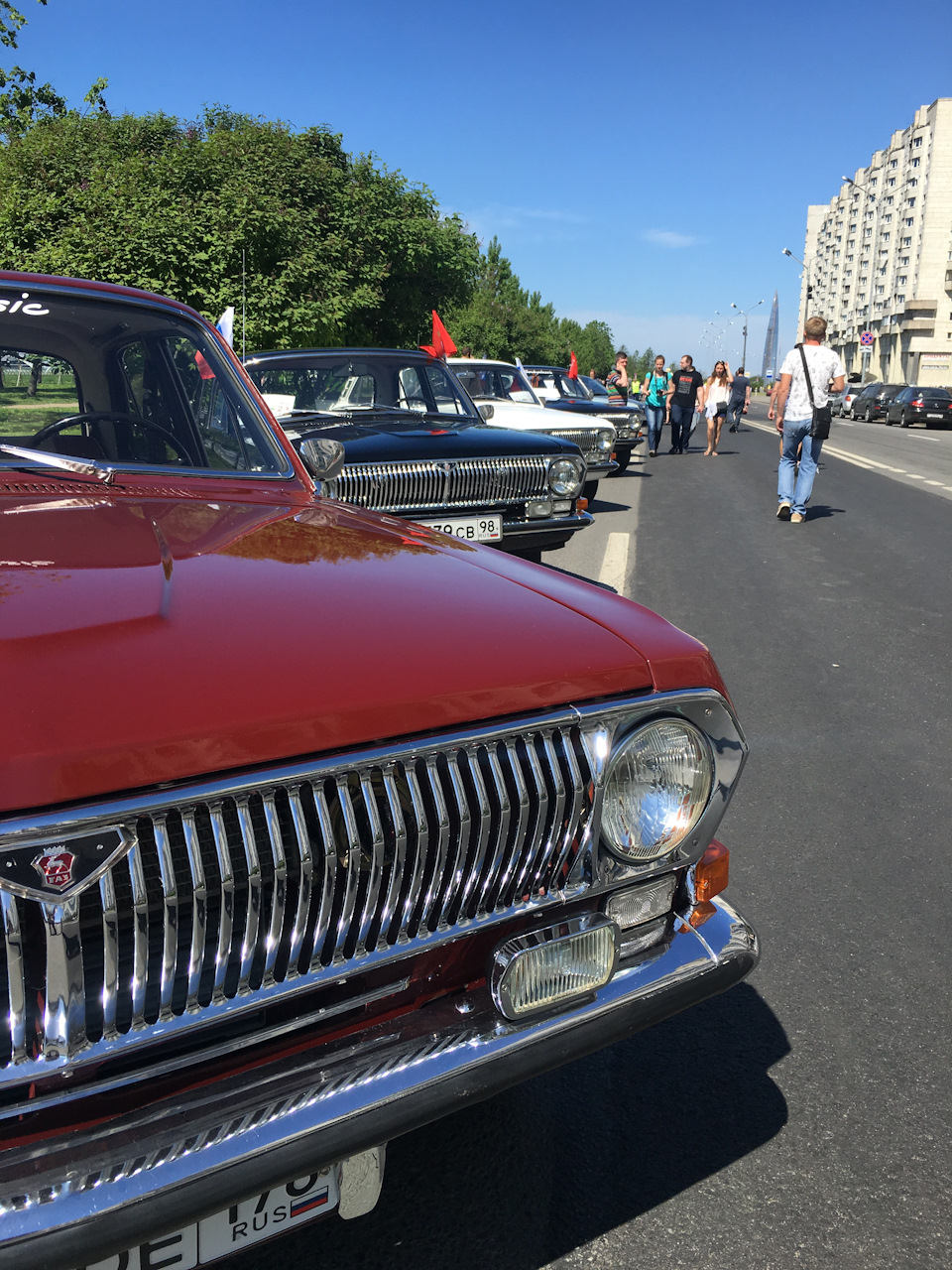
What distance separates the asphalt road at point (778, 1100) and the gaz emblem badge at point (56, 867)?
1080 mm

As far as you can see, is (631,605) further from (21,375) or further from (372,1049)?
(21,375)

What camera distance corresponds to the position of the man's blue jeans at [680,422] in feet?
67.6

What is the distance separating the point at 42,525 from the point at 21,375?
3.40 ft

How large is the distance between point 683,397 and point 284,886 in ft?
64.7

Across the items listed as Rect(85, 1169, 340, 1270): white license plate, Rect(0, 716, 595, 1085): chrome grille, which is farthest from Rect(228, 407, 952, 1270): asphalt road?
Rect(0, 716, 595, 1085): chrome grille

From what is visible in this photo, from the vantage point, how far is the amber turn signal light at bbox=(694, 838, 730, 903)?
6.86 ft

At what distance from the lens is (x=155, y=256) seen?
18016 millimetres

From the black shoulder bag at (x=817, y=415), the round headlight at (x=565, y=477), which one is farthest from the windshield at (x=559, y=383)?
the round headlight at (x=565, y=477)

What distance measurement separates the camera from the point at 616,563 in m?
9.02

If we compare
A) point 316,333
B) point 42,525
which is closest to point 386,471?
point 42,525

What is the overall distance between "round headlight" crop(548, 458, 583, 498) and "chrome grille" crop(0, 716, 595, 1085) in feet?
19.2

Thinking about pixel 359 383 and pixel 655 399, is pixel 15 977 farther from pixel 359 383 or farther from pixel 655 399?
pixel 655 399

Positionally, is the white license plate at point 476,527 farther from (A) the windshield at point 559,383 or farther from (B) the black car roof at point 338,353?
(A) the windshield at point 559,383

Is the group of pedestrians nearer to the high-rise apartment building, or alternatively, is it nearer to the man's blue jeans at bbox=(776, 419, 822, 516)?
the man's blue jeans at bbox=(776, 419, 822, 516)
